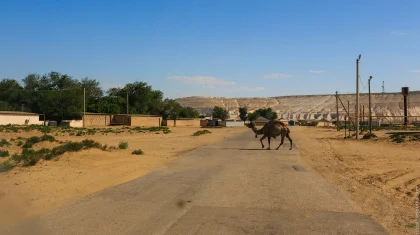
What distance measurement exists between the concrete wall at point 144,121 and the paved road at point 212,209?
70.8 metres

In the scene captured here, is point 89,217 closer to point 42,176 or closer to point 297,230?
point 297,230

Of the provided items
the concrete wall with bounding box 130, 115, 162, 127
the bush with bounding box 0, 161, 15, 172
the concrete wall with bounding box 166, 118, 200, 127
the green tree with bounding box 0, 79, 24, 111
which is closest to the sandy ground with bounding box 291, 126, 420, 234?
the bush with bounding box 0, 161, 15, 172

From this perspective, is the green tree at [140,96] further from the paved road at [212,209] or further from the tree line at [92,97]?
the paved road at [212,209]

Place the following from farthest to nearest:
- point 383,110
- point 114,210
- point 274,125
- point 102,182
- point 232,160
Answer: point 383,110, point 274,125, point 232,160, point 102,182, point 114,210

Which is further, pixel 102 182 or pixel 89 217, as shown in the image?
pixel 102 182

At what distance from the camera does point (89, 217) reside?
314 inches

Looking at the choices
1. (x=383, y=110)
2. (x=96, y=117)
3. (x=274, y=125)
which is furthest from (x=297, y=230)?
(x=383, y=110)

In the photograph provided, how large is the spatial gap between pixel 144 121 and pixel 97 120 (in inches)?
391

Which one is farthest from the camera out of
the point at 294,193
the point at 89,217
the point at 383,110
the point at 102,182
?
the point at 383,110

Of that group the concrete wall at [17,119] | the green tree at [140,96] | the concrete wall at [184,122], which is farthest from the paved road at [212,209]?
the green tree at [140,96]

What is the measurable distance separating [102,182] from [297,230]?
722cm

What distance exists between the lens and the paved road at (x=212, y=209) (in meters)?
7.29

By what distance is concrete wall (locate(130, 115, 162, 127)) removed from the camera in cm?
8344

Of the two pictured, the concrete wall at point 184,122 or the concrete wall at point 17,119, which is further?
the concrete wall at point 184,122
